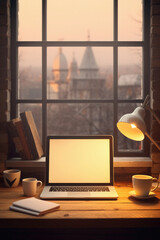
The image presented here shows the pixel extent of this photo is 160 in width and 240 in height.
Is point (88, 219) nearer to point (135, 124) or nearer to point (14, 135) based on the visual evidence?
point (135, 124)

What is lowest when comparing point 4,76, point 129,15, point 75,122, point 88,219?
point 75,122

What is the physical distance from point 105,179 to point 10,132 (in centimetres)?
73

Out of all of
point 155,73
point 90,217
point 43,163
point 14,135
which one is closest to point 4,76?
point 14,135

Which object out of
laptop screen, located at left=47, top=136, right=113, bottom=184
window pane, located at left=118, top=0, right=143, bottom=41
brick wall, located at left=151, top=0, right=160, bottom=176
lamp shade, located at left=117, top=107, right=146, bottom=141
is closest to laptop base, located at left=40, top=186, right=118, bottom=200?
laptop screen, located at left=47, top=136, right=113, bottom=184

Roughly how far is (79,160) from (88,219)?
56 cm

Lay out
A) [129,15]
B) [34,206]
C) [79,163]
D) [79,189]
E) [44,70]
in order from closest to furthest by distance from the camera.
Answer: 1. [34,206]
2. [79,189]
3. [79,163]
4. [44,70]
5. [129,15]

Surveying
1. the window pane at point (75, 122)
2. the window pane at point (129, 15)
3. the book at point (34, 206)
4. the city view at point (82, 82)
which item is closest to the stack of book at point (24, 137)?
the city view at point (82, 82)

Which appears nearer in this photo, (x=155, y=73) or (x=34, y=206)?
(x=34, y=206)

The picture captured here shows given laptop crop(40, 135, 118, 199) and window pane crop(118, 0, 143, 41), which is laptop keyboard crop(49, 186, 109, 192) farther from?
window pane crop(118, 0, 143, 41)

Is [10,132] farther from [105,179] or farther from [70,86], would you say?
[70,86]

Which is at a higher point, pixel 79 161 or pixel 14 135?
pixel 14 135

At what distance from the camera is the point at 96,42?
221cm

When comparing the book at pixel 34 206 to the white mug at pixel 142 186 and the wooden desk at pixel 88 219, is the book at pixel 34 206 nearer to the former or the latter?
the wooden desk at pixel 88 219

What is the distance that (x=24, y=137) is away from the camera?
2047 mm
